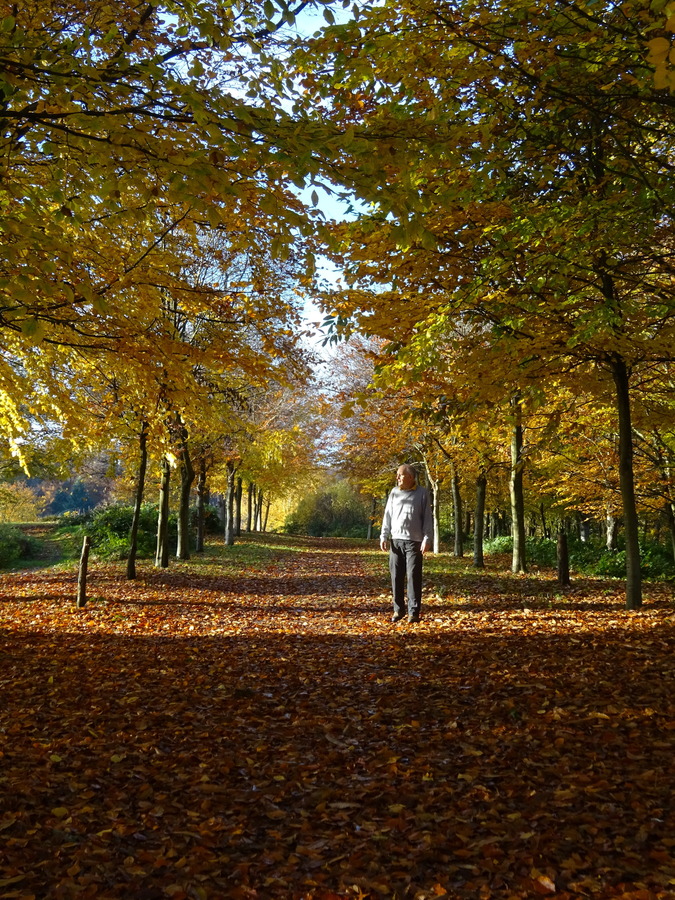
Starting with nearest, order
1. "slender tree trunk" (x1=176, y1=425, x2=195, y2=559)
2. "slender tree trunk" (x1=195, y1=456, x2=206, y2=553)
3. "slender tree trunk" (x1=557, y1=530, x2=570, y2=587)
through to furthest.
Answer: "slender tree trunk" (x1=557, y1=530, x2=570, y2=587), "slender tree trunk" (x1=176, y1=425, x2=195, y2=559), "slender tree trunk" (x1=195, y1=456, x2=206, y2=553)

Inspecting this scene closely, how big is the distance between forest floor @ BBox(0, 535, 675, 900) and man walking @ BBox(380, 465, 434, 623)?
50 centimetres

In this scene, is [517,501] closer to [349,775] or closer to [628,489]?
[628,489]

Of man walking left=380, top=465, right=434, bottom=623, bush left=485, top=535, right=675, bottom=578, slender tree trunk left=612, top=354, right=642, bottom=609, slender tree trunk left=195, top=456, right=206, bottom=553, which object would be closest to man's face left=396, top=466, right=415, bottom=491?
man walking left=380, top=465, right=434, bottom=623

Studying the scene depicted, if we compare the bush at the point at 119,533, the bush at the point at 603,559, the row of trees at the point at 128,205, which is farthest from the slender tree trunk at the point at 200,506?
the bush at the point at 603,559

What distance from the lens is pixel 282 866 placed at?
274 cm

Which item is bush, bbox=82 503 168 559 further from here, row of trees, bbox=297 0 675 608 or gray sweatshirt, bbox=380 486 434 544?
row of trees, bbox=297 0 675 608

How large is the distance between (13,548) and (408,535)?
18.6 meters

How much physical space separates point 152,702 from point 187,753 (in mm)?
1210

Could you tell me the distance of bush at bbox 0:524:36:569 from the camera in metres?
20.1

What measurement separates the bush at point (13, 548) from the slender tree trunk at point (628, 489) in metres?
19.4

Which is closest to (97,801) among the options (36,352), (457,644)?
(457,644)

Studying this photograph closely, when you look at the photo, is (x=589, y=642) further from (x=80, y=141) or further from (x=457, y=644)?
(x=80, y=141)

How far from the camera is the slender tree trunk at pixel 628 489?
796 centimetres

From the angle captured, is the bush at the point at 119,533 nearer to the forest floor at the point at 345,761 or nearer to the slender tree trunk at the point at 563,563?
the forest floor at the point at 345,761
